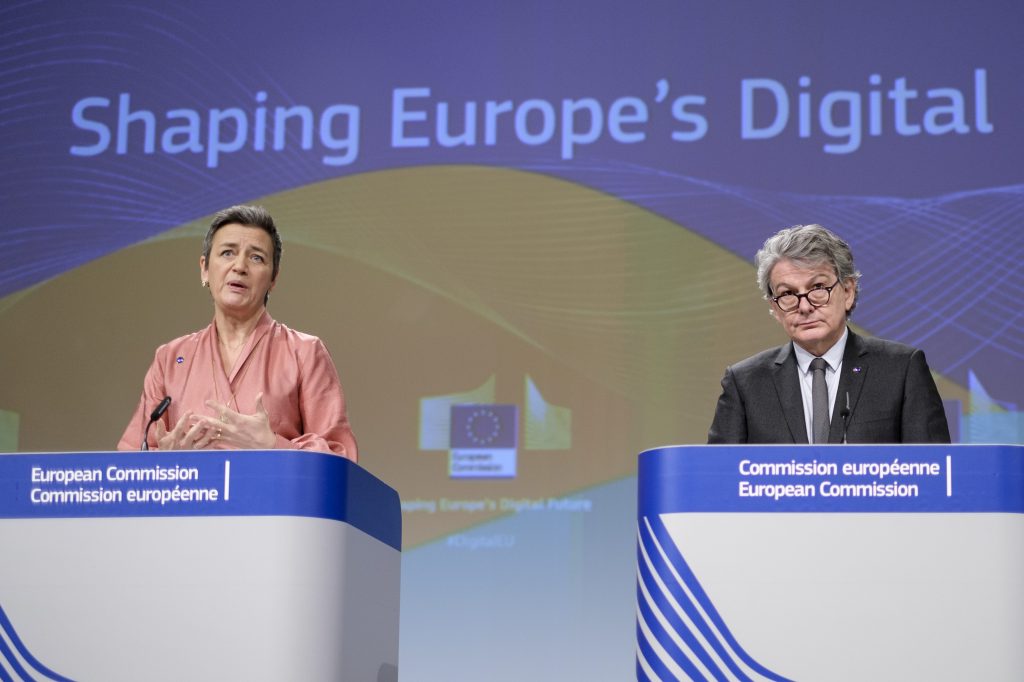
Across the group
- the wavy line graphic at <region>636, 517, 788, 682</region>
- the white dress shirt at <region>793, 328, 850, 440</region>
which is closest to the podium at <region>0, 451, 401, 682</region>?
the wavy line graphic at <region>636, 517, 788, 682</region>

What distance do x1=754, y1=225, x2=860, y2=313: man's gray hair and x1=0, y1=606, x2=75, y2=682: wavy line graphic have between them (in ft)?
5.58

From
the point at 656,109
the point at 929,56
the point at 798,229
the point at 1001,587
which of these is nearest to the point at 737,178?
the point at 656,109

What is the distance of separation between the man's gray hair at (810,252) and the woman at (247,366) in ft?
3.40

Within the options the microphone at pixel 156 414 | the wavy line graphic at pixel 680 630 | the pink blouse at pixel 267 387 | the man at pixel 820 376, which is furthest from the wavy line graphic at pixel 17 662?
the man at pixel 820 376

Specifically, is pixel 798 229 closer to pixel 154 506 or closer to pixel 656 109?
pixel 154 506

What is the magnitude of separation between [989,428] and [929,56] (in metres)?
1.34

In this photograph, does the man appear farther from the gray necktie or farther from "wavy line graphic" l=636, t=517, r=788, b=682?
"wavy line graphic" l=636, t=517, r=788, b=682

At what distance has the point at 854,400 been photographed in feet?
9.66

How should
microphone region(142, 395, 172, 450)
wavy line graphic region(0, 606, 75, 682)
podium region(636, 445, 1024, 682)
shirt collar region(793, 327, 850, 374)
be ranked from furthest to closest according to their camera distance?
1. shirt collar region(793, 327, 850, 374)
2. microphone region(142, 395, 172, 450)
3. wavy line graphic region(0, 606, 75, 682)
4. podium region(636, 445, 1024, 682)

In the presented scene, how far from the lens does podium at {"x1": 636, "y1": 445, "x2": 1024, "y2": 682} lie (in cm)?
236

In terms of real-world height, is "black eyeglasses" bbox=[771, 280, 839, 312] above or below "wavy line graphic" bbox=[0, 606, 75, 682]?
above

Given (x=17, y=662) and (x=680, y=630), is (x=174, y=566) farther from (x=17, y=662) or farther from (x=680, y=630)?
(x=680, y=630)

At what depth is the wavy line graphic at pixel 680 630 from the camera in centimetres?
237

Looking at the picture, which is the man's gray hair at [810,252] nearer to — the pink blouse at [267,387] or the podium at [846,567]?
the podium at [846,567]
